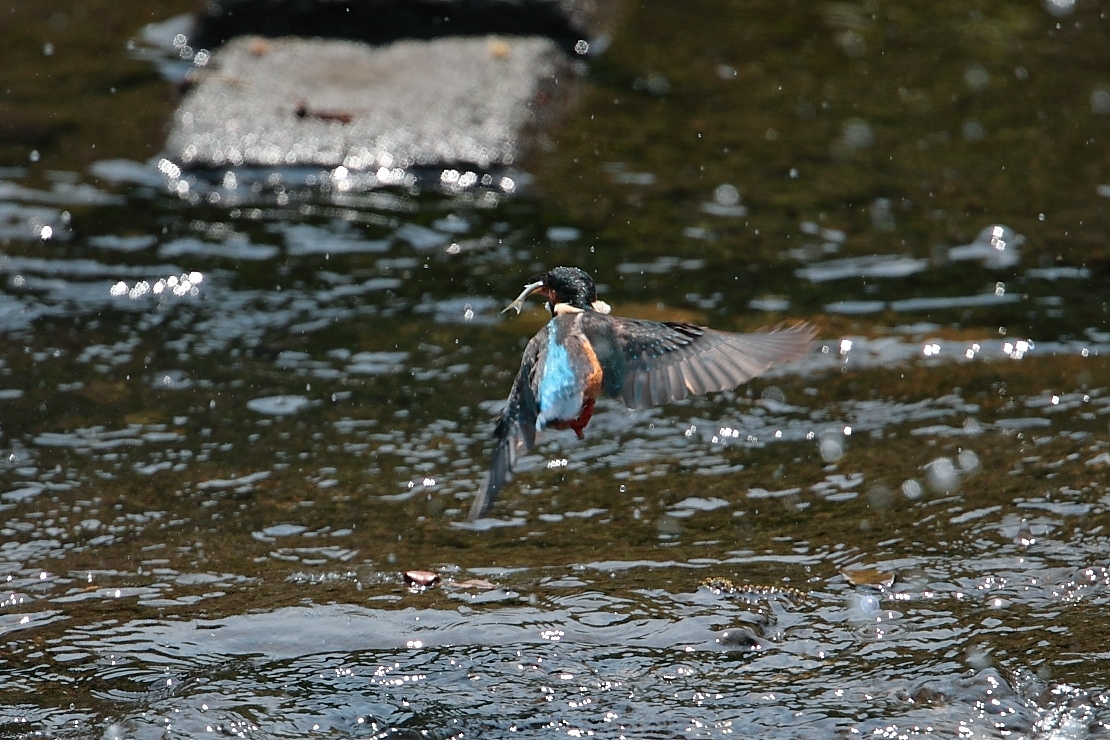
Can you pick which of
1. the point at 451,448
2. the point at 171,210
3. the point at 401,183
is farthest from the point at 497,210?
the point at 451,448

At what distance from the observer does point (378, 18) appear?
850 cm

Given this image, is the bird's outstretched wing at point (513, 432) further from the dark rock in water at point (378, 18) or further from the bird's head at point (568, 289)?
the dark rock in water at point (378, 18)

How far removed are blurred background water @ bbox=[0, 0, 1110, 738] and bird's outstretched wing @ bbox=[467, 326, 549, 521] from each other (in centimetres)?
35

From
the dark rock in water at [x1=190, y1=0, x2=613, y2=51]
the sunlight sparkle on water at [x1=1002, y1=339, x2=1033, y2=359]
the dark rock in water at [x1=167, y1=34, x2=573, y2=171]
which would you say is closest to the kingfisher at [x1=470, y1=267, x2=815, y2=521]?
the sunlight sparkle on water at [x1=1002, y1=339, x2=1033, y2=359]

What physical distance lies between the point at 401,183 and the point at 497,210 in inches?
24.7

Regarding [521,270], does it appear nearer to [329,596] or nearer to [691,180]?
[691,180]

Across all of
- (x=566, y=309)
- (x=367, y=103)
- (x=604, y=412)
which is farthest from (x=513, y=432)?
(x=367, y=103)

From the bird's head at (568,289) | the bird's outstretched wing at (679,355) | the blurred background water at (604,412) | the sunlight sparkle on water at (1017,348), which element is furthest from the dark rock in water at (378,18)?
the bird's outstretched wing at (679,355)

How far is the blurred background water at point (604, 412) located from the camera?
11.6 ft

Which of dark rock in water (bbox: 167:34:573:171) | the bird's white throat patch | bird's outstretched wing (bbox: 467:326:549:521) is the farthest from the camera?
dark rock in water (bbox: 167:34:573:171)

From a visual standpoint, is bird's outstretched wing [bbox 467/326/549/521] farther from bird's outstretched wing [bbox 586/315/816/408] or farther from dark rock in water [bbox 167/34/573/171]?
dark rock in water [bbox 167/34/573/171]

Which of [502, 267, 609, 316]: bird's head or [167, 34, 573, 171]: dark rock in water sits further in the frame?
[167, 34, 573, 171]: dark rock in water

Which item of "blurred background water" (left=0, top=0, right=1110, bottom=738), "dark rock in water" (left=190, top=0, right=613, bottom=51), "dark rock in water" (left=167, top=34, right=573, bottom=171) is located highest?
"dark rock in water" (left=190, top=0, right=613, bottom=51)

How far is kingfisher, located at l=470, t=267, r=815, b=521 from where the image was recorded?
13.1 ft
